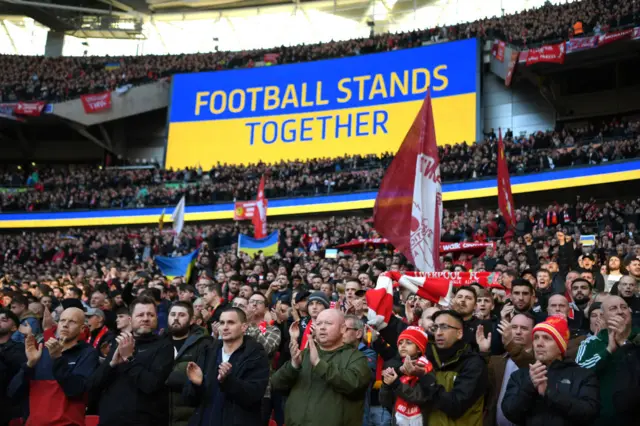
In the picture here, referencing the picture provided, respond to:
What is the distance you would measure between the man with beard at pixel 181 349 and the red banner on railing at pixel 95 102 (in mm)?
36772

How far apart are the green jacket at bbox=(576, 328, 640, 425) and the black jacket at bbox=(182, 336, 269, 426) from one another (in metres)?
2.19

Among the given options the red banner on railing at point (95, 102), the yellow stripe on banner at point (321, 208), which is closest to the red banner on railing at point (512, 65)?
the yellow stripe on banner at point (321, 208)

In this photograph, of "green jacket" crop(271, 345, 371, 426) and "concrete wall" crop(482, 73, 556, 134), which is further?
"concrete wall" crop(482, 73, 556, 134)

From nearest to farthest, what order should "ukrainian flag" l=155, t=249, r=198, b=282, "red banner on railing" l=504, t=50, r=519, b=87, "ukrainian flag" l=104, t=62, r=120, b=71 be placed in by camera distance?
1. "ukrainian flag" l=155, t=249, r=198, b=282
2. "red banner on railing" l=504, t=50, r=519, b=87
3. "ukrainian flag" l=104, t=62, r=120, b=71

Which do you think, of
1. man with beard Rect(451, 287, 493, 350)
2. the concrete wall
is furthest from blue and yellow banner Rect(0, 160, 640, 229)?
man with beard Rect(451, 287, 493, 350)

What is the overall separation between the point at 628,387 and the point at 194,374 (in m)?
2.83

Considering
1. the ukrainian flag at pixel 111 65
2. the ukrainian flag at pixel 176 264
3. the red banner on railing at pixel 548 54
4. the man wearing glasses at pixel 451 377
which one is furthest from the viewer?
the ukrainian flag at pixel 111 65

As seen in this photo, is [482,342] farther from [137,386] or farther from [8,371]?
[8,371]

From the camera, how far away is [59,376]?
5.86m

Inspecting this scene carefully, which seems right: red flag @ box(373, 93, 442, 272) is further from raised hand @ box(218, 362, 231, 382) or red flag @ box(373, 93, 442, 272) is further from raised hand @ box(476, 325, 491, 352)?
raised hand @ box(218, 362, 231, 382)

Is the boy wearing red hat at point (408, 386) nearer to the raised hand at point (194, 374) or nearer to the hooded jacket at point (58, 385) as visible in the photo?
the raised hand at point (194, 374)

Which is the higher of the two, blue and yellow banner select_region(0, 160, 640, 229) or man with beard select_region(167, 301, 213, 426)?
blue and yellow banner select_region(0, 160, 640, 229)

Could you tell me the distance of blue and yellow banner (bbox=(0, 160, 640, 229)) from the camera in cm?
Result: 2517

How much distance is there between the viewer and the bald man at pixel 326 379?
16.5 feet
